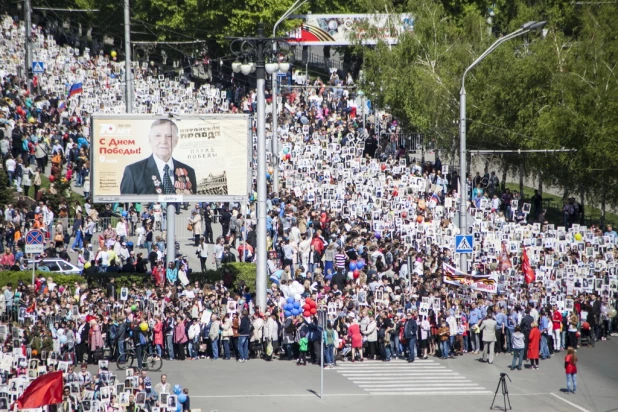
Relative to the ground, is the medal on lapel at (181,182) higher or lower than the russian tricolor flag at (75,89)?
lower

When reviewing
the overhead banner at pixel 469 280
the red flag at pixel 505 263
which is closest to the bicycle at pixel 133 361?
the overhead banner at pixel 469 280

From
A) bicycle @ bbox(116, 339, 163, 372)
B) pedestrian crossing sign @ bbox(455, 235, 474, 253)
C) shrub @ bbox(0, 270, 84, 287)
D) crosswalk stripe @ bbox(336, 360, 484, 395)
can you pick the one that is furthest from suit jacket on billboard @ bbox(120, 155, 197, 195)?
crosswalk stripe @ bbox(336, 360, 484, 395)

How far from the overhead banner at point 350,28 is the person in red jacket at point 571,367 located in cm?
3267

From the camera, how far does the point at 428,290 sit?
37875mm

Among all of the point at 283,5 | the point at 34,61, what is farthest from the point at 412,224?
the point at 283,5

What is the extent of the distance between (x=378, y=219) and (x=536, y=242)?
623cm

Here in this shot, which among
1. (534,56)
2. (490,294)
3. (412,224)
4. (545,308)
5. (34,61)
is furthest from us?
(34,61)

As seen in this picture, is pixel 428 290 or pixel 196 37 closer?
pixel 428 290

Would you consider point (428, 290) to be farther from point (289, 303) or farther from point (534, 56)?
point (534, 56)

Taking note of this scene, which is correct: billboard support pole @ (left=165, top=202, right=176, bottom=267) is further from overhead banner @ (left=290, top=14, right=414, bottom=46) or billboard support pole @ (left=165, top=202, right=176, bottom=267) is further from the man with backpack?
overhead banner @ (left=290, top=14, right=414, bottom=46)

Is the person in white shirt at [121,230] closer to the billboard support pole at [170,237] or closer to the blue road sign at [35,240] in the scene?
the billboard support pole at [170,237]

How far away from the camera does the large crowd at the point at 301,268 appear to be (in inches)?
1355

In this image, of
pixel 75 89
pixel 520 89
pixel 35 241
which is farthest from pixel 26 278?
pixel 520 89

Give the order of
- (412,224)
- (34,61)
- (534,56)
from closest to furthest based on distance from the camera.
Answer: (412,224)
(534,56)
(34,61)
